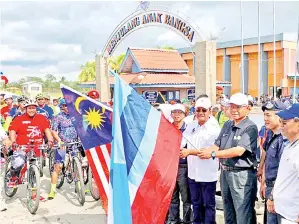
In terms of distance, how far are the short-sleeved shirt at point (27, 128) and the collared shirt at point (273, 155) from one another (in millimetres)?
3717

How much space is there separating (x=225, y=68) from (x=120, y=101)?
38023 millimetres

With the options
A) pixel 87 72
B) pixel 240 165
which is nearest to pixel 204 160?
pixel 240 165

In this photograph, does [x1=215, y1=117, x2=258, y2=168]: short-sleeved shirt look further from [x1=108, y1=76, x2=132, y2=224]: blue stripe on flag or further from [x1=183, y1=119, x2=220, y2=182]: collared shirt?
[x1=108, y1=76, x2=132, y2=224]: blue stripe on flag

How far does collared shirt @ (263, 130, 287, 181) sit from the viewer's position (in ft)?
12.0

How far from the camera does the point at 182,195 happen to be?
486cm

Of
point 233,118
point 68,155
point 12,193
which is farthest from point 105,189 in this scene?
point 12,193

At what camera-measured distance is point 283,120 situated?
10.1 feet

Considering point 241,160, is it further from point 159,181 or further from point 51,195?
point 51,195

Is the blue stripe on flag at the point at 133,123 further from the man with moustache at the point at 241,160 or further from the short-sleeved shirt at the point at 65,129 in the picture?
the short-sleeved shirt at the point at 65,129

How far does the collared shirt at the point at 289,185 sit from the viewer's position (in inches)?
116

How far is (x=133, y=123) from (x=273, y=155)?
55.1 inches

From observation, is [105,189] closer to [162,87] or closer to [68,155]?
[68,155]

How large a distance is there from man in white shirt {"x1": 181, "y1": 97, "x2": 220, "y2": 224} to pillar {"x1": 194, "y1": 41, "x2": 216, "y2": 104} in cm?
649

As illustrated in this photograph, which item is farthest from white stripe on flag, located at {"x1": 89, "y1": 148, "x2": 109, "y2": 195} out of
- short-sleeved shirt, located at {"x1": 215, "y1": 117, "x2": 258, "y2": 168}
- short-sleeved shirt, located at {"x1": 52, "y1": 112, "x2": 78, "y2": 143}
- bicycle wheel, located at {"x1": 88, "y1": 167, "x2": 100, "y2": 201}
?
short-sleeved shirt, located at {"x1": 52, "y1": 112, "x2": 78, "y2": 143}
